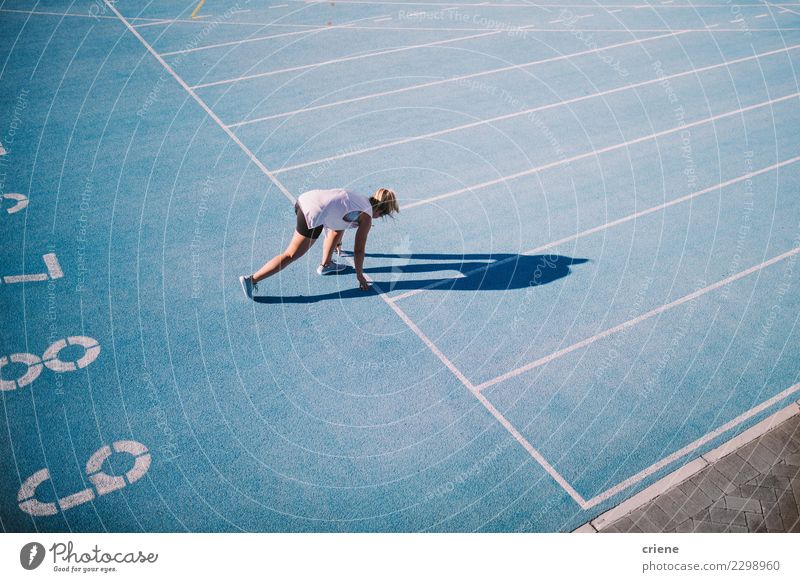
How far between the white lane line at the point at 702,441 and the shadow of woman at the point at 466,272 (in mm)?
2766

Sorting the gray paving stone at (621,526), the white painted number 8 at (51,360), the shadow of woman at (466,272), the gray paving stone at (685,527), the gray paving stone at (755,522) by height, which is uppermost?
the shadow of woman at (466,272)

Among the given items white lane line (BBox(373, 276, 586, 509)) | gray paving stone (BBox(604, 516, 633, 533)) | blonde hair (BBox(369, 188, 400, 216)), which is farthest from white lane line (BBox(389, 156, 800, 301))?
gray paving stone (BBox(604, 516, 633, 533))

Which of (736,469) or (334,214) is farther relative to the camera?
(334,214)

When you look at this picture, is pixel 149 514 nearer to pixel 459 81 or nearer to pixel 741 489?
pixel 741 489

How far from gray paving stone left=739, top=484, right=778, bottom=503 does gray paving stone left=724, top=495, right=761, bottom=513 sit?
2.2 inches

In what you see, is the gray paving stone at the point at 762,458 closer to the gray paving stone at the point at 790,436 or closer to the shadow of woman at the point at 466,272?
the gray paving stone at the point at 790,436

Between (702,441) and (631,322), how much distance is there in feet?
5.97

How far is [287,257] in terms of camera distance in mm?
7469

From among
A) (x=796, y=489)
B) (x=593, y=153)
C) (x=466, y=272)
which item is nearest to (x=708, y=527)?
(x=796, y=489)

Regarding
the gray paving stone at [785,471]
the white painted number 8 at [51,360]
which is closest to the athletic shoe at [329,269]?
the white painted number 8 at [51,360]

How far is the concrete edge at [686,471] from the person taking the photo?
18.1ft

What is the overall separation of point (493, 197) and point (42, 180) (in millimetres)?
7047

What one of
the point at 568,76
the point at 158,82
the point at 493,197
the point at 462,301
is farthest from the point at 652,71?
the point at 158,82

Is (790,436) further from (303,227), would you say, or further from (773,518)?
(303,227)
